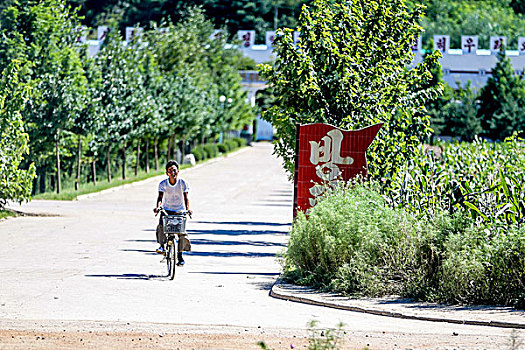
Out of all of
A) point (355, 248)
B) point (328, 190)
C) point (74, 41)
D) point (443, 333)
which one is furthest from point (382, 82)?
point (74, 41)

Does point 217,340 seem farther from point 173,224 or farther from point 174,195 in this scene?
point 174,195

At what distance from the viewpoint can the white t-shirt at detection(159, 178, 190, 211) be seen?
14.2m

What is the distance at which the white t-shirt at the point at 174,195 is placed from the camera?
14.2 meters

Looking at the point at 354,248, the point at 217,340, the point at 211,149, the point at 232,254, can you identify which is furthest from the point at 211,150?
the point at 217,340

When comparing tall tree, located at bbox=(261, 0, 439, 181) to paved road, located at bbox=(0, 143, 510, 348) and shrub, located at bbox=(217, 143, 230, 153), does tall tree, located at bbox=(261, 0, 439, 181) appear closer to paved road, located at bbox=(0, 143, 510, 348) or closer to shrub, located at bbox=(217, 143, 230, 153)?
paved road, located at bbox=(0, 143, 510, 348)

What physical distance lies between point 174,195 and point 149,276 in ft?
4.08

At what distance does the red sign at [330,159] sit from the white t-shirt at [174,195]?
2746 mm

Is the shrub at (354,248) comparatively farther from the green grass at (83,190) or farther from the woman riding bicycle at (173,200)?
the green grass at (83,190)

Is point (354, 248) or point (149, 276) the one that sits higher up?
point (354, 248)

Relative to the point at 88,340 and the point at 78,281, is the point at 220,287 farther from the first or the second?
the point at 88,340

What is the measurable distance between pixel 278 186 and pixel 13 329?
99.4 ft

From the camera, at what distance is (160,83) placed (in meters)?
44.6

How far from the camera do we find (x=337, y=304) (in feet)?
38.0

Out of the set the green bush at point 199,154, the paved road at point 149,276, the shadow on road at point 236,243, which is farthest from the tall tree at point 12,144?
the green bush at point 199,154
